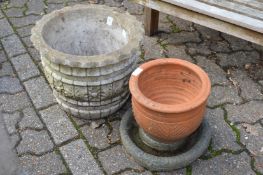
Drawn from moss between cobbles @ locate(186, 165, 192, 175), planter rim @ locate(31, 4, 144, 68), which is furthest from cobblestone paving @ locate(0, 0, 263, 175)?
planter rim @ locate(31, 4, 144, 68)

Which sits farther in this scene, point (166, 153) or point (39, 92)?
point (39, 92)

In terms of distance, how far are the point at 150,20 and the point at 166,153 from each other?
140 cm

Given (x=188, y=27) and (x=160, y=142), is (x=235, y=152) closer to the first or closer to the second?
(x=160, y=142)

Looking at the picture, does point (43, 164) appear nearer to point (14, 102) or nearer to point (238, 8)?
point (14, 102)

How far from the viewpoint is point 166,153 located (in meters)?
2.70

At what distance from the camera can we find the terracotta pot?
2.33 metres

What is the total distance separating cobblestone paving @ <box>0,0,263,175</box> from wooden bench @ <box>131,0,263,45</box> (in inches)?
18.9

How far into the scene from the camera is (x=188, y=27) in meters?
3.88

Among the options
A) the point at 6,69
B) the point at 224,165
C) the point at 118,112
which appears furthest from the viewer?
the point at 6,69

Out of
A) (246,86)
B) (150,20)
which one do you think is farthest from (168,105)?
(150,20)

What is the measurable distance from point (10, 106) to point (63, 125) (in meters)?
0.48

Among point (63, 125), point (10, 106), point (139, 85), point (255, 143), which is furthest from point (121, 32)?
point (255, 143)

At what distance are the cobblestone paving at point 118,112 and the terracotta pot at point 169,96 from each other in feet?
1.13

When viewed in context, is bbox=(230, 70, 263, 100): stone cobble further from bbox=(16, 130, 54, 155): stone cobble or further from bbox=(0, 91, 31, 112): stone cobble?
bbox=(0, 91, 31, 112): stone cobble
